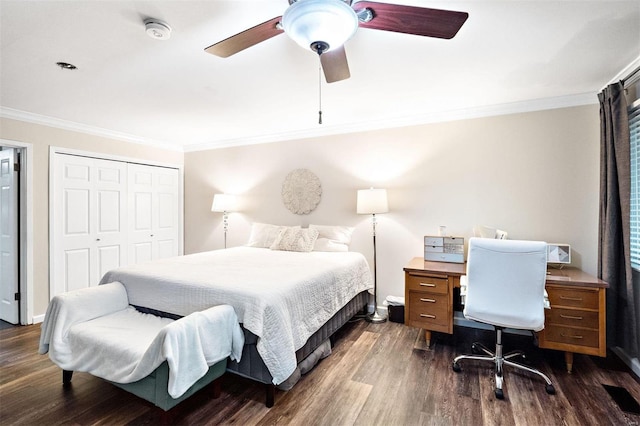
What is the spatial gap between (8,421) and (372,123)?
12.9 ft

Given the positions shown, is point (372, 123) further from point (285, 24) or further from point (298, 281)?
point (285, 24)

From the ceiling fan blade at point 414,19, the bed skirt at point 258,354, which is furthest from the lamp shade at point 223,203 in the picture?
the ceiling fan blade at point 414,19

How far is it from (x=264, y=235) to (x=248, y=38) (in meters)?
2.80

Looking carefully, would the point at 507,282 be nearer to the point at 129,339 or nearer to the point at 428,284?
the point at 428,284

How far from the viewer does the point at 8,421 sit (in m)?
1.85

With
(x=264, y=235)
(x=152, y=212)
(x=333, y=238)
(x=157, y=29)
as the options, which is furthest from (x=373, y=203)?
(x=152, y=212)

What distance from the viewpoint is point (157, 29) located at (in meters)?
1.81

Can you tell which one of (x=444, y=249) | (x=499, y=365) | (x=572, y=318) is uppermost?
(x=444, y=249)

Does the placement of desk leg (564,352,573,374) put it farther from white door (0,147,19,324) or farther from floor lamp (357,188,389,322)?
white door (0,147,19,324)

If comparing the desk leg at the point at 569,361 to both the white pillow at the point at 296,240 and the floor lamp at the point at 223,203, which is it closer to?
the white pillow at the point at 296,240

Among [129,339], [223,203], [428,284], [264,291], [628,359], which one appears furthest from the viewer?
[223,203]

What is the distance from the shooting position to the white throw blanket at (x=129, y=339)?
1.70 meters

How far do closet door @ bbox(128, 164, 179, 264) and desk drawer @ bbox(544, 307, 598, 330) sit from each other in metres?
4.98

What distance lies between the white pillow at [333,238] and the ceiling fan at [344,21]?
2.54m
